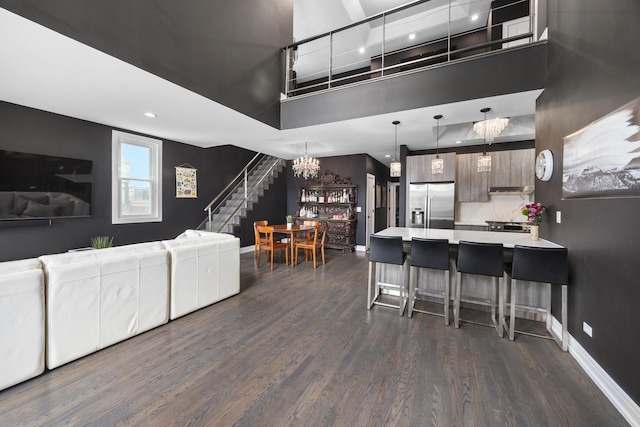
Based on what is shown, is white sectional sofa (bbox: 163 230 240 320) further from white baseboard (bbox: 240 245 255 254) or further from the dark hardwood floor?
white baseboard (bbox: 240 245 255 254)

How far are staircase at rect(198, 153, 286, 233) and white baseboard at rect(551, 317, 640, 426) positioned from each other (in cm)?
618

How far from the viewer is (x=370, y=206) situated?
785 cm

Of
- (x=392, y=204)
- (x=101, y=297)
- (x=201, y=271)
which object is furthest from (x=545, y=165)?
(x=392, y=204)

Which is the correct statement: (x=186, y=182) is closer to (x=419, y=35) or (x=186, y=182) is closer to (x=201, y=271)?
(x=201, y=271)

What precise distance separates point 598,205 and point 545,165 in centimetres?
102

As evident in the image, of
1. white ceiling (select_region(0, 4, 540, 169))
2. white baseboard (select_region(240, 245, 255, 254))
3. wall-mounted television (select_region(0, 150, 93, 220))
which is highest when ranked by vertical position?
white ceiling (select_region(0, 4, 540, 169))

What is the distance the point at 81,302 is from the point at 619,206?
13.7 feet

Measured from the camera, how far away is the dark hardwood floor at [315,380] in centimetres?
168

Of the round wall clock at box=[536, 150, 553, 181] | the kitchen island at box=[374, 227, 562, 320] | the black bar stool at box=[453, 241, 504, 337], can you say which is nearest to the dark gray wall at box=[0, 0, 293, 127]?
the kitchen island at box=[374, 227, 562, 320]

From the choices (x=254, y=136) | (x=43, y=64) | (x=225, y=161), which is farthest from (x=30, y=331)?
(x=225, y=161)

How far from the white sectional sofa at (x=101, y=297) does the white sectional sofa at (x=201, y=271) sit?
4.7 inches

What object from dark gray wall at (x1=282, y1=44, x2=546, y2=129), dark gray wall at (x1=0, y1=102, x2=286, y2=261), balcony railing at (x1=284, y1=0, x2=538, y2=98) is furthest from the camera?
balcony railing at (x1=284, y1=0, x2=538, y2=98)

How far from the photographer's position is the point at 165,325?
9.57ft

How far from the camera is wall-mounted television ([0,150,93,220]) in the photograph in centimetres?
362
